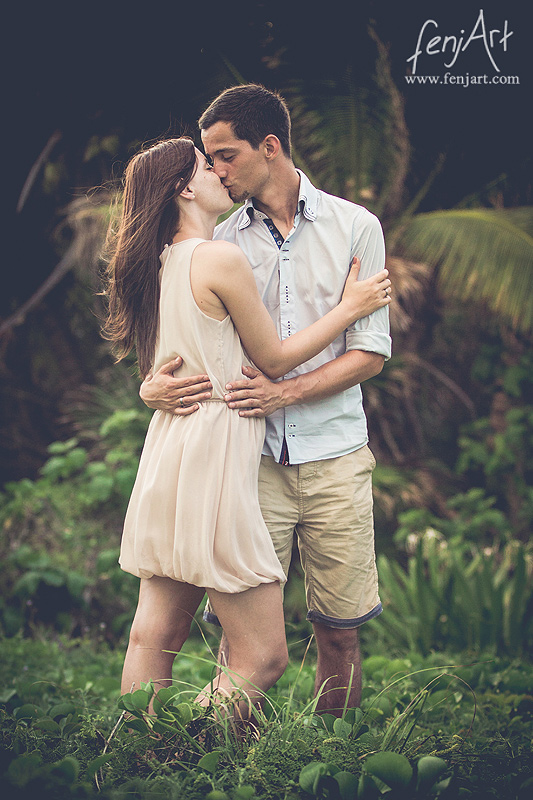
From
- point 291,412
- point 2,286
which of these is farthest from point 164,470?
point 2,286

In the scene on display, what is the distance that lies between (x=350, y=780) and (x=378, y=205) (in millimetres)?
4436

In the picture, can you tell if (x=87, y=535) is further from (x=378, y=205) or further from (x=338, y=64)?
(x=338, y=64)

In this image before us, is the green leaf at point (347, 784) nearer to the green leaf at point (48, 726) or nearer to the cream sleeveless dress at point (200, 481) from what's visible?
the cream sleeveless dress at point (200, 481)

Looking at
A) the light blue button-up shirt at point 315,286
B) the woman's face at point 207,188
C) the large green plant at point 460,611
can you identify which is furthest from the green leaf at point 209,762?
the large green plant at point 460,611

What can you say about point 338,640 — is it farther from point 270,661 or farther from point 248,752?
point 248,752

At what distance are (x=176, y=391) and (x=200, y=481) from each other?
283 mm

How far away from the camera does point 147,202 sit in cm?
219

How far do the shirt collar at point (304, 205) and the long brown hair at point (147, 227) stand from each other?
13.5 inches

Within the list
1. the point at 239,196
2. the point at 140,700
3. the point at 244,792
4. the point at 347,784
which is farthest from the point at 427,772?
the point at 239,196

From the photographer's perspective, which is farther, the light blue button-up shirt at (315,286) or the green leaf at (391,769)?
the light blue button-up shirt at (315,286)

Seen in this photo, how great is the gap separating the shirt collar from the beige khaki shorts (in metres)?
0.82

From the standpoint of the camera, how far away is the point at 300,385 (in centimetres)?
237

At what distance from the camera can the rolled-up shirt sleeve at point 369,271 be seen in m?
2.42

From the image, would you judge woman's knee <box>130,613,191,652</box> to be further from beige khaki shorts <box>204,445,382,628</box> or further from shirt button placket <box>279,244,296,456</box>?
shirt button placket <box>279,244,296,456</box>
